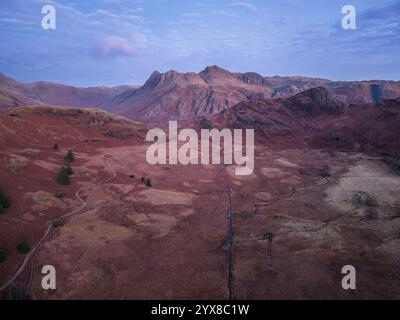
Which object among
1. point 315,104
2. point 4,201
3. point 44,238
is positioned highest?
point 315,104

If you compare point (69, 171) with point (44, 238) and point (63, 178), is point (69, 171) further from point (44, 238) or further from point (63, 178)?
point (44, 238)

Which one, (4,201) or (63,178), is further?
(63,178)

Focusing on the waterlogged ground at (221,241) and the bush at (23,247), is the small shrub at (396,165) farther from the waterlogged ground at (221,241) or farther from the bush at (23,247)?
the bush at (23,247)

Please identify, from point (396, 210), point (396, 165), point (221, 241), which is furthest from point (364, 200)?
point (396, 165)

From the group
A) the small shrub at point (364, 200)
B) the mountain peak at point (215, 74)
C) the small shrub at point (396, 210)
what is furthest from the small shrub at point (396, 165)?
the mountain peak at point (215, 74)

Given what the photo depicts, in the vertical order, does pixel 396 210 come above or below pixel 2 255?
above

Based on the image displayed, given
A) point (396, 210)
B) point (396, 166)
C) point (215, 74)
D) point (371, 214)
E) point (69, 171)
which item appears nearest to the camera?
point (371, 214)
